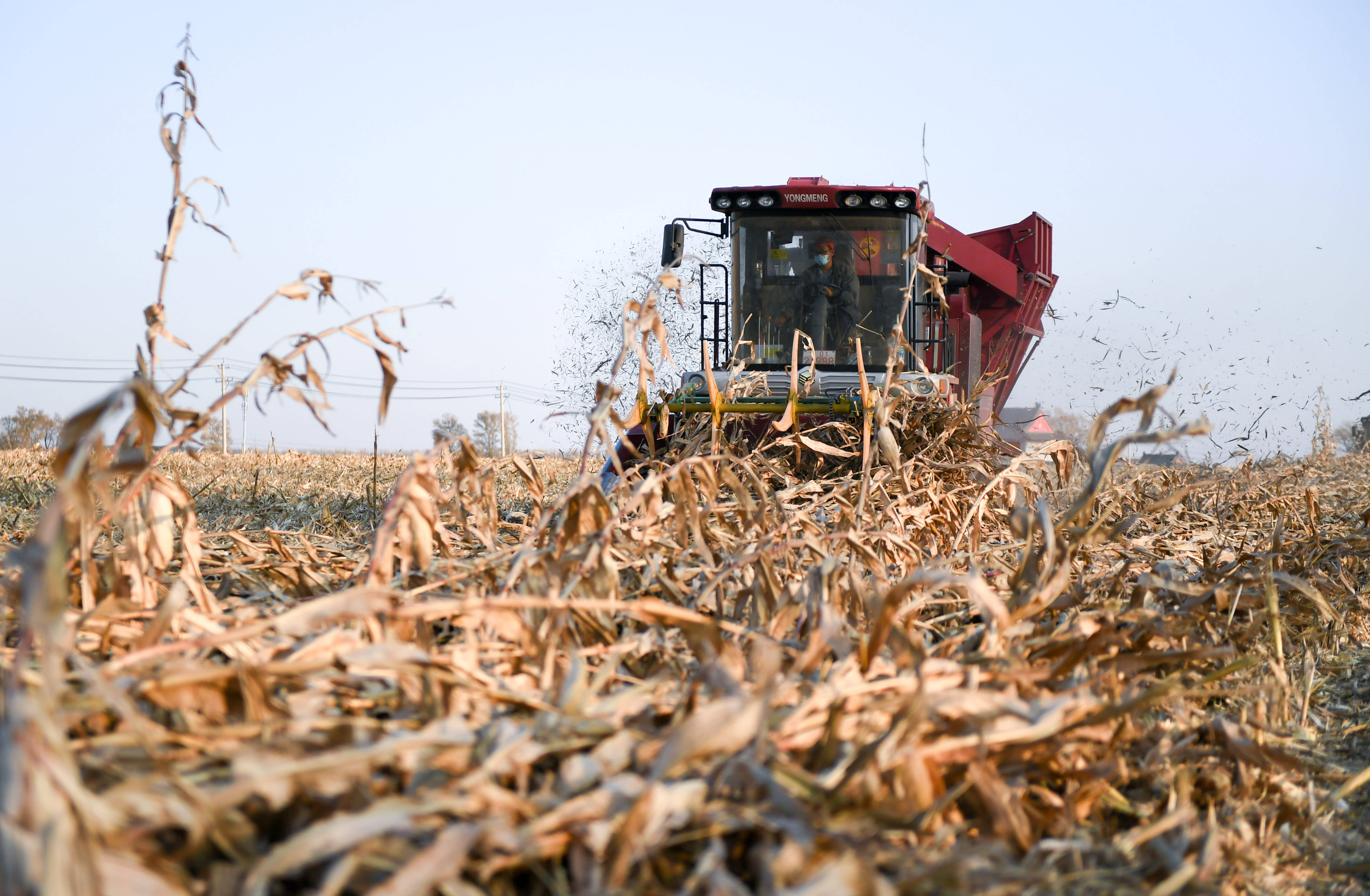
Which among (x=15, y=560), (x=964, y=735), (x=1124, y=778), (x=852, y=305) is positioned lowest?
(x=1124, y=778)

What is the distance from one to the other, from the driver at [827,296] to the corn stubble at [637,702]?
14.1 ft

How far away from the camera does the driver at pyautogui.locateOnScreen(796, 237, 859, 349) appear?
627 centimetres

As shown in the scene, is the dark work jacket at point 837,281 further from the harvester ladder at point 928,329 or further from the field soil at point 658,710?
the field soil at point 658,710

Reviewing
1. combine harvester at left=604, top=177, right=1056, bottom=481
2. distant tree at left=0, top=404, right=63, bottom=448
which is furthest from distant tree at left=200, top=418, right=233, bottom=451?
combine harvester at left=604, top=177, right=1056, bottom=481

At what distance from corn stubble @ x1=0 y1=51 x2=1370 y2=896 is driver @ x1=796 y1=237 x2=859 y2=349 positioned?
169 inches

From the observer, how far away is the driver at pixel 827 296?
627 centimetres

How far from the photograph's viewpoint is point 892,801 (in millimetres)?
891

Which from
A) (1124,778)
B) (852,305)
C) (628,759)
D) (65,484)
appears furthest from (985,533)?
(852,305)

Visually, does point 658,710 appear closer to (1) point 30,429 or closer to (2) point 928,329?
(2) point 928,329

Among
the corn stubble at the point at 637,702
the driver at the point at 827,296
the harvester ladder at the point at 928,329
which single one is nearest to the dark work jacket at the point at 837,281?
the driver at the point at 827,296

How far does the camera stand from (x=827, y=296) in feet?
20.6

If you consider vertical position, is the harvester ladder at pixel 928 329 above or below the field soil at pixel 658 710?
above

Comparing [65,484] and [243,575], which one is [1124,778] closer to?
[65,484]

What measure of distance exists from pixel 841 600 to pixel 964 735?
0.52m
